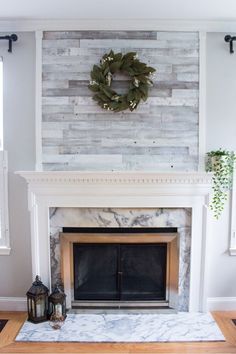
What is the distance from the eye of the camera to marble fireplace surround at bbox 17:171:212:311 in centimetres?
253

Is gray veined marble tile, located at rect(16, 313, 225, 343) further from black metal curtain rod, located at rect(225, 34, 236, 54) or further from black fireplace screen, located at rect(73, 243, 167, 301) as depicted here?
black metal curtain rod, located at rect(225, 34, 236, 54)

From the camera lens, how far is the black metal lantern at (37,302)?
8.35 feet

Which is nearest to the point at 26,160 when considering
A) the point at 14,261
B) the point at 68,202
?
the point at 68,202

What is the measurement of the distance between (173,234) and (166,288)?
0.52 metres

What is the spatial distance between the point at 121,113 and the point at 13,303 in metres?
2.01

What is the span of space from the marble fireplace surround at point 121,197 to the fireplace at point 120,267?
0.57 ft

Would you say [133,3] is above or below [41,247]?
above

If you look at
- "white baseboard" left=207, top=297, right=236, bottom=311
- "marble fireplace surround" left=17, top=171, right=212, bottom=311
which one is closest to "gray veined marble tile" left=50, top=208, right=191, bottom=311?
"marble fireplace surround" left=17, top=171, right=212, bottom=311

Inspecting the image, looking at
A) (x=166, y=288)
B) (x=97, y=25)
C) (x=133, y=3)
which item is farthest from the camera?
(x=166, y=288)

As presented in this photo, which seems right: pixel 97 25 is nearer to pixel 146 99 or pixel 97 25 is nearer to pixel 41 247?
pixel 146 99

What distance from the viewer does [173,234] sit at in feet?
8.75

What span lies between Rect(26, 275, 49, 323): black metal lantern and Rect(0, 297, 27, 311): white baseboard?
0.80 ft

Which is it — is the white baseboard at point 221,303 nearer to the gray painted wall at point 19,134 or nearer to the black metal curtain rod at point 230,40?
the gray painted wall at point 19,134

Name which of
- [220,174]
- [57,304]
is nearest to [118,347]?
[57,304]
